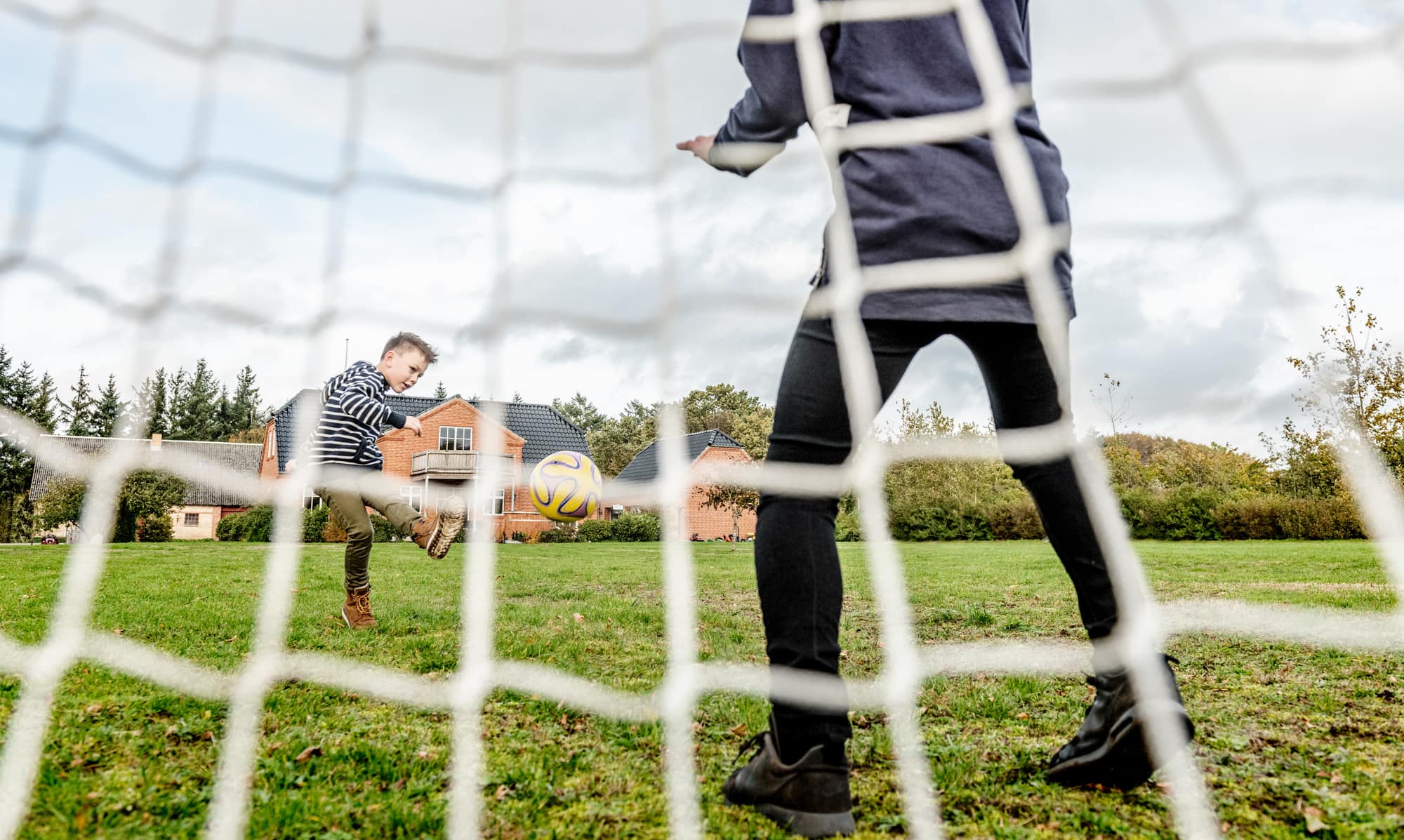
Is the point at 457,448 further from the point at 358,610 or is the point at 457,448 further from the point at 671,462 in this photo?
the point at 671,462

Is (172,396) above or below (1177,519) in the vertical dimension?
above

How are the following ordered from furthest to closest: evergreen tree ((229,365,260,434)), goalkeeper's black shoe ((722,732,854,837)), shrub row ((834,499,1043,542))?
evergreen tree ((229,365,260,434))
shrub row ((834,499,1043,542))
goalkeeper's black shoe ((722,732,854,837))

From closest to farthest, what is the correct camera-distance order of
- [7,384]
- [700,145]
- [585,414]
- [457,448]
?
[700,145] < [457,448] < [7,384] < [585,414]

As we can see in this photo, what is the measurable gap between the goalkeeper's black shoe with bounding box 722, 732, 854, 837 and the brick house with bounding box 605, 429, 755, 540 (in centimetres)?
176

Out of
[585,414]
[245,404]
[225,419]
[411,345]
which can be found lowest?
[411,345]

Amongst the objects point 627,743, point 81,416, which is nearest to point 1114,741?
point 627,743

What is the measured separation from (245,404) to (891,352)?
28691 mm

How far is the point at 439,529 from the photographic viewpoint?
347 cm

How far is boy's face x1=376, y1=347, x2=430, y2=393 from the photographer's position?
334 cm

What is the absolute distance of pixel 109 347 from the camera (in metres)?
2.08

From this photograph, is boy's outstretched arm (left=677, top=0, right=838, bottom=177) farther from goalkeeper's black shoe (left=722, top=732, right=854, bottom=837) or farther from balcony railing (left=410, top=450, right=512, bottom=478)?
balcony railing (left=410, top=450, right=512, bottom=478)

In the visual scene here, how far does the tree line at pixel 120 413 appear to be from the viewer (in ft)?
8.67

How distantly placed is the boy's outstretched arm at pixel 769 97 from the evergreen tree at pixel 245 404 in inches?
1057

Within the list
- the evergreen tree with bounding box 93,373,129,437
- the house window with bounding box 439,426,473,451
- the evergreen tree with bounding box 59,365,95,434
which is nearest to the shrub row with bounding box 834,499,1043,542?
the house window with bounding box 439,426,473,451
